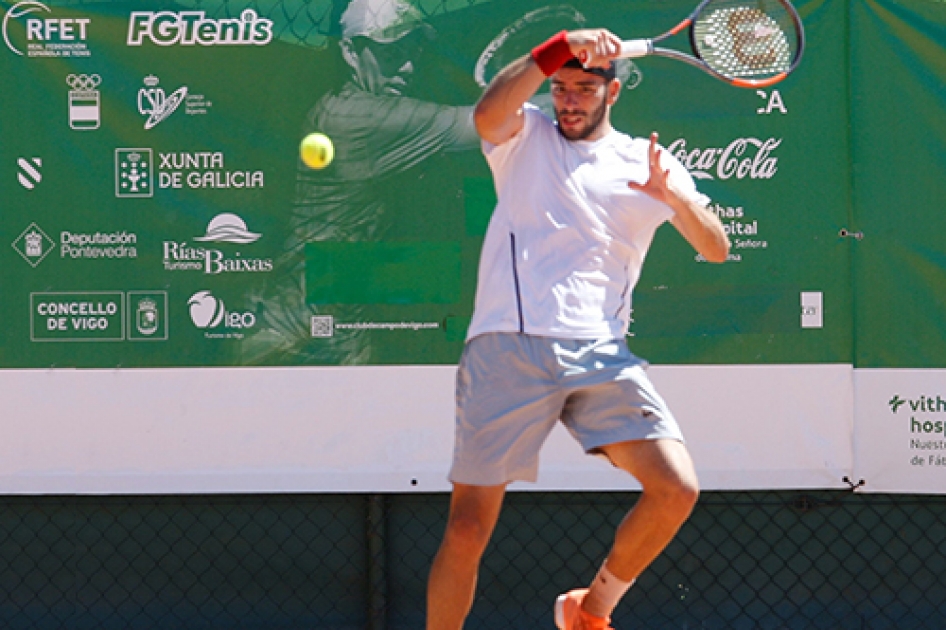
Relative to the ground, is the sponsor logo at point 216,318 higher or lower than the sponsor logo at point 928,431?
higher

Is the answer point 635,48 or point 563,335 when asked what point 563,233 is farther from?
point 635,48

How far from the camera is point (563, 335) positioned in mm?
3217

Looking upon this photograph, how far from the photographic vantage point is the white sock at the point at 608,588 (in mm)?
3303

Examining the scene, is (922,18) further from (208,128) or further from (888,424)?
(208,128)

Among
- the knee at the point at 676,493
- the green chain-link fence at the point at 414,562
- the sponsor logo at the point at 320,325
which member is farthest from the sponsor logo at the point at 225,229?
the knee at the point at 676,493

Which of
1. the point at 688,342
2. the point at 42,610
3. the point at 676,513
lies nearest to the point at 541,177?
the point at 676,513

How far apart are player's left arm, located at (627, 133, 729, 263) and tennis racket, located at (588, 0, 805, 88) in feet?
1.65

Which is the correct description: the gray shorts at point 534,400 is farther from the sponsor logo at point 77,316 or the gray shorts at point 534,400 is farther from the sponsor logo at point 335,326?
the sponsor logo at point 77,316

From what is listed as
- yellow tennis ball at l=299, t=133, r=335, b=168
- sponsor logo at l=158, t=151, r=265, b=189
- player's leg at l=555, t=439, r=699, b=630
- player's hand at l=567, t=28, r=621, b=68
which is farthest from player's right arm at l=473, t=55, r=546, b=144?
sponsor logo at l=158, t=151, r=265, b=189

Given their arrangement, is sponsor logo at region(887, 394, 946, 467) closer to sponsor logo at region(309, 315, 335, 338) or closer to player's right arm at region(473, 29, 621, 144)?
player's right arm at region(473, 29, 621, 144)

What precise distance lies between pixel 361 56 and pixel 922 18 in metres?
2.10

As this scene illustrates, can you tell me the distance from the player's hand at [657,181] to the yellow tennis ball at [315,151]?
1.38 m

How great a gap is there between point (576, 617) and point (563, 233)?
3.67 ft

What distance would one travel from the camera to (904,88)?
4.43m
